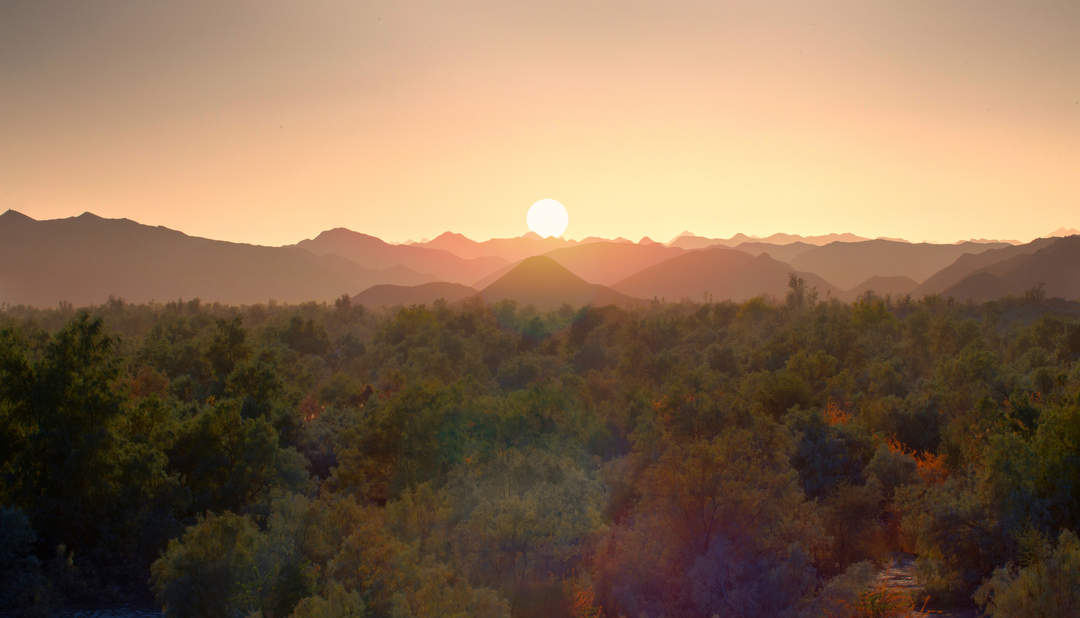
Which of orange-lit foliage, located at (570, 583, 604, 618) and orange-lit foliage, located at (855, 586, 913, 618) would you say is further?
orange-lit foliage, located at (570, 583, 604, 618)

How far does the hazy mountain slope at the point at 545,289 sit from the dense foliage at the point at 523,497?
133817 millimetres

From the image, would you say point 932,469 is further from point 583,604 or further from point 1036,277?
point 1036,277

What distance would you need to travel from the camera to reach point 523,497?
1961 cm

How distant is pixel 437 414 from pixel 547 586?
11257 mm

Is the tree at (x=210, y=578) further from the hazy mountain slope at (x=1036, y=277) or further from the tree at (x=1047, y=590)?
the hazy mountain slope at (x=1036, y=277)

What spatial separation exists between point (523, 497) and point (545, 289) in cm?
16260

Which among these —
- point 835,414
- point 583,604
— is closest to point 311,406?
point 835,414

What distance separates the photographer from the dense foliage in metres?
14.9

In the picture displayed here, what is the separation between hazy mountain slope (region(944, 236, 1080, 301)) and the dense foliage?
13923cm

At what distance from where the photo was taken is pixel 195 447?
22969 millimetres

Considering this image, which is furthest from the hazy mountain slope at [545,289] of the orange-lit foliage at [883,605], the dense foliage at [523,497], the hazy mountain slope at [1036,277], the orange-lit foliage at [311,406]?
the orange-lit foliage at [883,605]

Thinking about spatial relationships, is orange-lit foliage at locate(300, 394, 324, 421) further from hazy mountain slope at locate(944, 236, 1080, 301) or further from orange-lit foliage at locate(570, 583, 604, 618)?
hazy mountain slope at locate(944, 236, 1080, 301)

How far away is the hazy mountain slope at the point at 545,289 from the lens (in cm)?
16900

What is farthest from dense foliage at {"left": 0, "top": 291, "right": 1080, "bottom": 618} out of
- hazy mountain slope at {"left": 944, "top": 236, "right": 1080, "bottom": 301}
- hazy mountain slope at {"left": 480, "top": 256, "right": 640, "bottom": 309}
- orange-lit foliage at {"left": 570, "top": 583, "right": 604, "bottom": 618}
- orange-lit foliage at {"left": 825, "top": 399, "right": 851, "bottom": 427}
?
hazy mountain slope at {"left": 944, "top": 236, "right": 1080, "bottom": 301}
